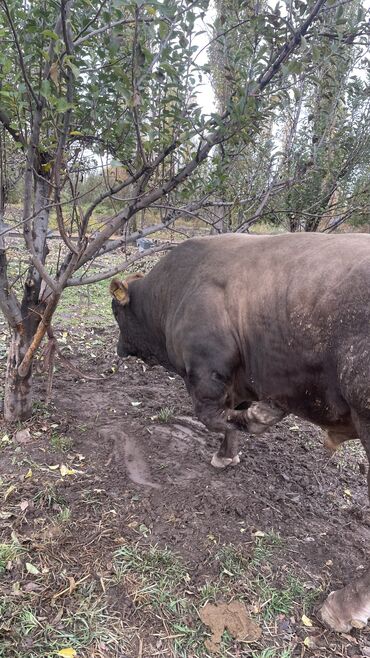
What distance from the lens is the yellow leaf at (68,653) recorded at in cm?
250

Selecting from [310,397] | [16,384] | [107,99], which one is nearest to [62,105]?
[107,99]

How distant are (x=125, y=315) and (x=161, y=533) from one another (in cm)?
222

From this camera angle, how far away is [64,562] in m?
3.05

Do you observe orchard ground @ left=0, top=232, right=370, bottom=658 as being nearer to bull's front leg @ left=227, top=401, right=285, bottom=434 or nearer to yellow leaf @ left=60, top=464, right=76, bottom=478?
yellow leaf @ left=60, top=464, right=76, bottom=478

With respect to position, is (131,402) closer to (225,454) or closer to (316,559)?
(225,454)

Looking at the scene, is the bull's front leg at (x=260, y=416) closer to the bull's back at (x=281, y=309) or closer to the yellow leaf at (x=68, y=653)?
the bull's back at (x=281, y=309)

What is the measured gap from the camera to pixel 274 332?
10.5 feet

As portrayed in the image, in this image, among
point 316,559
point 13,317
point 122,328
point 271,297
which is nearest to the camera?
point 271,297

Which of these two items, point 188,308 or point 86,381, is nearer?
point 188,308

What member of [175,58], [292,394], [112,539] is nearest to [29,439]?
[112,539]

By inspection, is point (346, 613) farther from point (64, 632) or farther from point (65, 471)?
point (65, 471)

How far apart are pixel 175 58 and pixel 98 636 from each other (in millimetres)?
3359

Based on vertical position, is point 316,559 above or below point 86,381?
below

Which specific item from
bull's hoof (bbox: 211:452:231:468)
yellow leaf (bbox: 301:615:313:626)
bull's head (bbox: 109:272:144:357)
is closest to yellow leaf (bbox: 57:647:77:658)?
yellow leaf (bbox: 301:615:313:626)
